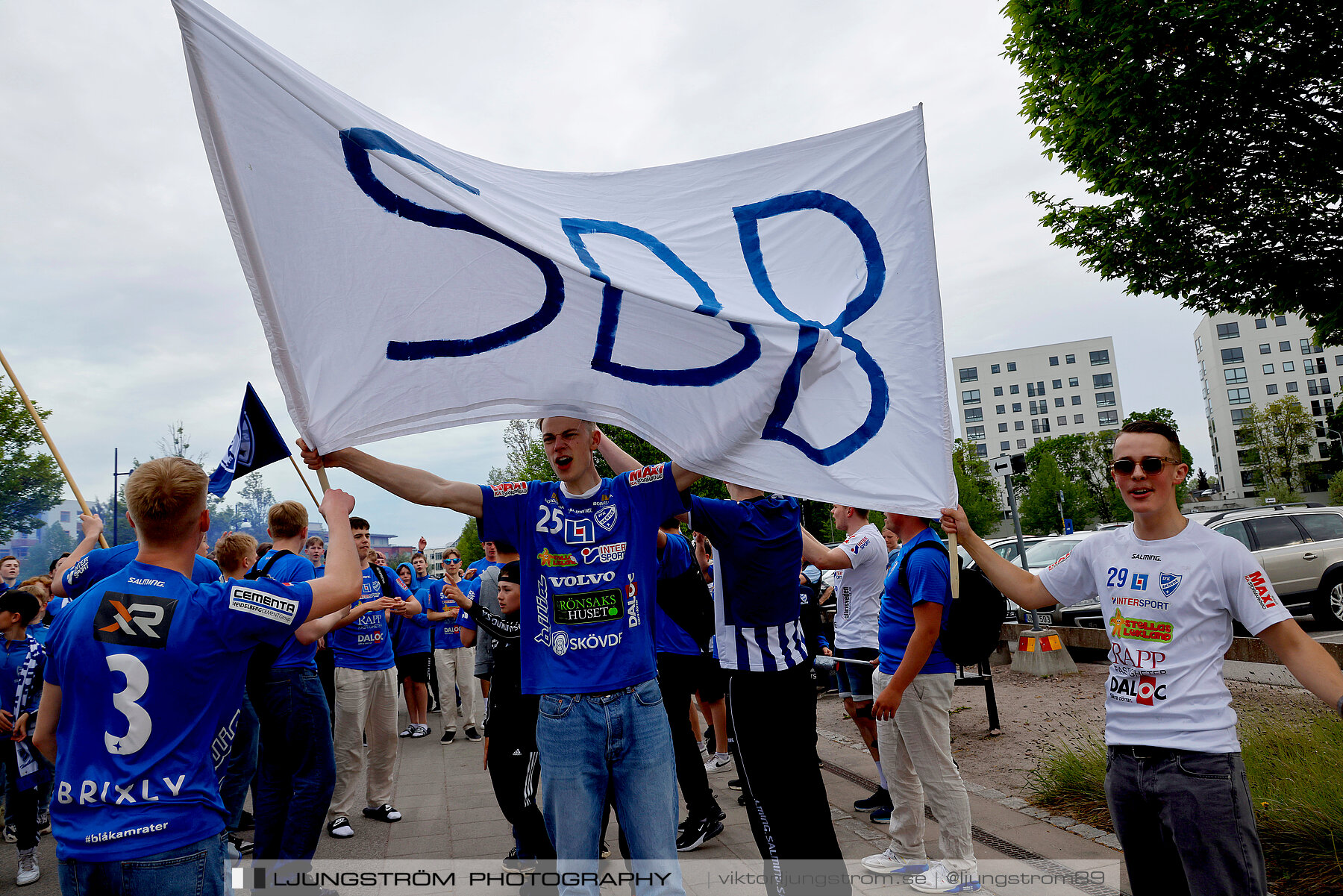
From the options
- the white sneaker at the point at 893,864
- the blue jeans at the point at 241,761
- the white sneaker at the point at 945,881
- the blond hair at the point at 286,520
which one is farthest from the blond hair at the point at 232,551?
the white sneaker at the point at 945,881

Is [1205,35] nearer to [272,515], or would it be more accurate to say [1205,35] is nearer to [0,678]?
[272,515]

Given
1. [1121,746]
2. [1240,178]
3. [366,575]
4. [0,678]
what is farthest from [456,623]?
[1240,178]

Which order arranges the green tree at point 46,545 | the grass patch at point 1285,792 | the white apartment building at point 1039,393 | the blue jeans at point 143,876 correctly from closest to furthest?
1. the blue jeans at point 143,876
2. the grass patch at point 1285,792
3. the green tree at point 46,545
4. the white apartment building at point 1039,393

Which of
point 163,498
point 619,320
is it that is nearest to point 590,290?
point 619,320

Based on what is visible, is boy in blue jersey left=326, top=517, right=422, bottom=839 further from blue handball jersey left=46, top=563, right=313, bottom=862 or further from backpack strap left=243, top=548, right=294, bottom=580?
blue handball jersey left=46, top=563, right=313, bottom=862

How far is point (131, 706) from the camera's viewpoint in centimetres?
241

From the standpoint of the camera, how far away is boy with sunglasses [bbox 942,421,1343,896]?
8.74ft

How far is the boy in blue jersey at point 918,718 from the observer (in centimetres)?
438

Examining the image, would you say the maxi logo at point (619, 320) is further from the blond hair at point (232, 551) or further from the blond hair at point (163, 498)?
the blond hair at point (232, 551)

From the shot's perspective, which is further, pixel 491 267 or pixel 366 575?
pixel 366 575

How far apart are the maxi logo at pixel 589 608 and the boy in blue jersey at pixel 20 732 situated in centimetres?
434

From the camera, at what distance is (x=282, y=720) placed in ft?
15.3

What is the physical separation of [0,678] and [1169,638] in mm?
7002

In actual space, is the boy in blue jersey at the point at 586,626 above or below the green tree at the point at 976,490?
below
